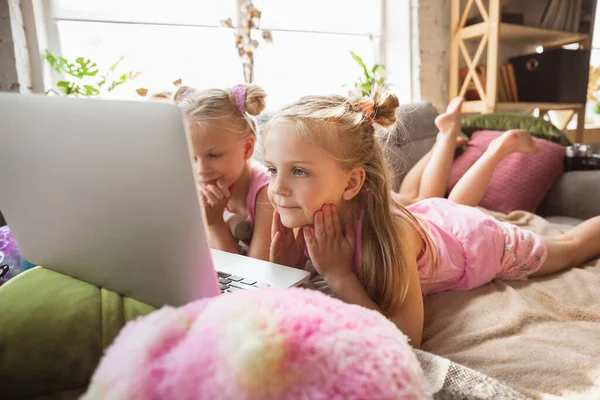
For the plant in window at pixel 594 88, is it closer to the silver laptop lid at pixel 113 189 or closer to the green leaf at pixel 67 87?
the green leaf at pixel 67 87

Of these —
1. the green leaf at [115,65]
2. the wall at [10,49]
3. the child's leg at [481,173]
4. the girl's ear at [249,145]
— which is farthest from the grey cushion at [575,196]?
the wall at [10,49]

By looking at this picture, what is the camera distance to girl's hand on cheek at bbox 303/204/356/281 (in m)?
0.82

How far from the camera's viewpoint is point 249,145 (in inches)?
46.0

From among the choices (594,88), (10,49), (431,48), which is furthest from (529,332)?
(594,88)

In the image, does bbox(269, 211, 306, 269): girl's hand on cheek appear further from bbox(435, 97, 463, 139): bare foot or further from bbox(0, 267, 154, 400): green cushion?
bbox(435, 97, 463, 139): bare foot

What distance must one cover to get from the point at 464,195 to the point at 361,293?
2.97 ft

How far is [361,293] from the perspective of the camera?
814mm

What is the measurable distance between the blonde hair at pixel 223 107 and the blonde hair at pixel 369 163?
22 cm

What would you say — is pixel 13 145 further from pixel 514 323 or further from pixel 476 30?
pixel 476 30

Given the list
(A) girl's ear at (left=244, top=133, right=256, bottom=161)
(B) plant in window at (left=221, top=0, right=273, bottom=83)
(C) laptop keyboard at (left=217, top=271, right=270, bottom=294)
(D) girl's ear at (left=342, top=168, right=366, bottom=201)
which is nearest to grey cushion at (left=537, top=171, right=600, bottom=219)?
(D) girl's ear at (left=342, top=168, right=366, bottom=201)

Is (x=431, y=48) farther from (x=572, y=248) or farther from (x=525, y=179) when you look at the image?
(x=572, y=248)

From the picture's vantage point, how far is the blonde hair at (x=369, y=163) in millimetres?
798

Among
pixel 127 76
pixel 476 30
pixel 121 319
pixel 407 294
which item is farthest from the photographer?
pixel 476 30

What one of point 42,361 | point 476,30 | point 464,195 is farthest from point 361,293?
point 476,30
